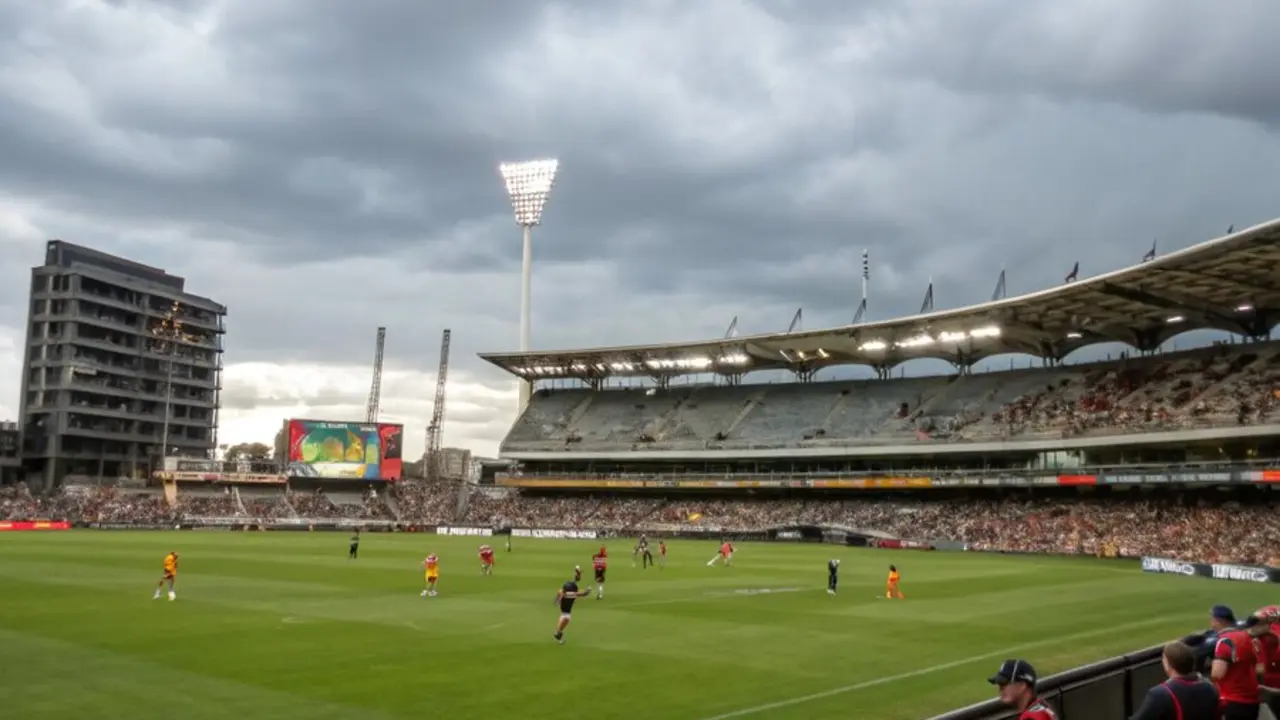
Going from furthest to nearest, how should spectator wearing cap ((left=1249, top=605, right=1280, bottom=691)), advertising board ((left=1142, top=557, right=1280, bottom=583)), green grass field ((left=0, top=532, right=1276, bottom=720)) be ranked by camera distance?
advertising board ((left=1142, top=557, right=1280, bottom=583)), green grass field ((left=0, top=532, right=1276, bottom=720)), spectator wearing cap ((left=1249, top=605, right=1280, bottom=691))

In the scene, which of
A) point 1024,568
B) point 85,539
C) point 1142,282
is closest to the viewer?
point 1024,568

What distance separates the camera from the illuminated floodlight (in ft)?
374

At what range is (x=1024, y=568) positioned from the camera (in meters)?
51.3

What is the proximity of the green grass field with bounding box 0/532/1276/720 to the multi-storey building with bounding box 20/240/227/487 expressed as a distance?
8481 cm

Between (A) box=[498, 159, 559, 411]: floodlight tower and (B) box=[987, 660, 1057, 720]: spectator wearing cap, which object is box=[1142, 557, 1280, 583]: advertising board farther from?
(A) box=[498, 159, 559, 411]: floodlight tower

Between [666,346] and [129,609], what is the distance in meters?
75.0

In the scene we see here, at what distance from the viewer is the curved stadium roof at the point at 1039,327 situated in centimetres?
5800

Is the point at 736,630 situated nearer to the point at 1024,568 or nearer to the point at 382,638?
the point at 382,638

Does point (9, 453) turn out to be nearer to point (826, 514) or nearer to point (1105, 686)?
point (826, 514)

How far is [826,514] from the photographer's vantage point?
86438 millimetres

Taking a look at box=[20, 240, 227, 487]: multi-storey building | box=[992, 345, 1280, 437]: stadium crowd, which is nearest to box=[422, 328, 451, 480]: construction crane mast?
box=[20, 240, 227, 487]: multi-storey building

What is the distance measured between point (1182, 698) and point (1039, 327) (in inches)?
3055

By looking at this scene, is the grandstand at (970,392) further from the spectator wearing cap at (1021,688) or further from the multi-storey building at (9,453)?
the multi-storey building at (9,453)

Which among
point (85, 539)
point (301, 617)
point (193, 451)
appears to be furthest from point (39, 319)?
point (301, 617)
